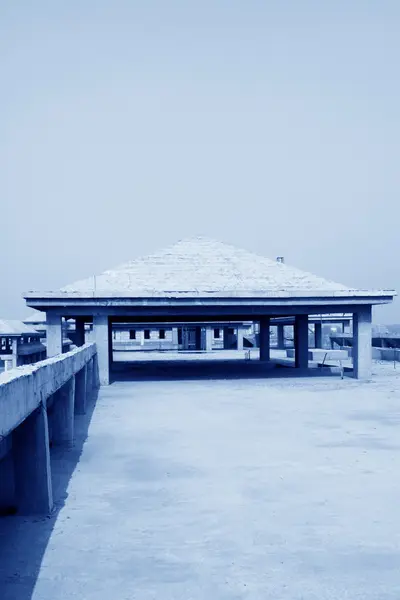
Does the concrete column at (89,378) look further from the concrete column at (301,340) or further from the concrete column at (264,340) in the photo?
the concrete column at (264,340)

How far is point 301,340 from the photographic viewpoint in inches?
1355

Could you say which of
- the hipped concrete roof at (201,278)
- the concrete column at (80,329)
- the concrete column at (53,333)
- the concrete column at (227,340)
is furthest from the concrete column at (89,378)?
the concrete column at (227,340)

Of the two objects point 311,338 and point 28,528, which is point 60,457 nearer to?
point 28,528

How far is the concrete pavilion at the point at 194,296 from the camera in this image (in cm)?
2562

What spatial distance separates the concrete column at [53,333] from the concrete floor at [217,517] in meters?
11.1

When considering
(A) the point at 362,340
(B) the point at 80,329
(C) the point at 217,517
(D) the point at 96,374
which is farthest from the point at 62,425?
(B) the point at 80,329

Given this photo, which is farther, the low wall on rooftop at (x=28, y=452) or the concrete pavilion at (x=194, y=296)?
the concrete pavilion at (x=194, y=296)

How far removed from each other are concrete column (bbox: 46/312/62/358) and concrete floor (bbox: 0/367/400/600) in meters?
11.1

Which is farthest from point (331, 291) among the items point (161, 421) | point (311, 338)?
point (311, 338)

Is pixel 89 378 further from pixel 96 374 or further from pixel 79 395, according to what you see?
A: pixel 79 395

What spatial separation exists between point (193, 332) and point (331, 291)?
2057 inches

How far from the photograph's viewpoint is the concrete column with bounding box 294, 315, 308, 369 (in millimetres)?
34062

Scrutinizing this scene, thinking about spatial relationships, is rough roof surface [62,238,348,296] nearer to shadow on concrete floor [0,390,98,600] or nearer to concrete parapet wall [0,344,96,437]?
concrete parapet wall [0,344,96,437]

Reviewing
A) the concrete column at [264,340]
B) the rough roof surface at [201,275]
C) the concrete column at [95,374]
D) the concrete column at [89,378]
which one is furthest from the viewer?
the concrete column at [264,340]
